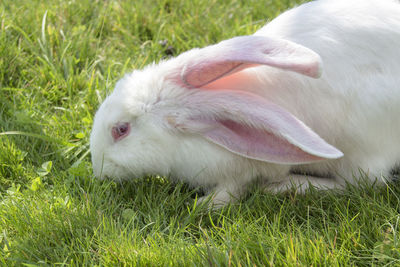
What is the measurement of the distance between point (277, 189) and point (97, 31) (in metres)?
2.70

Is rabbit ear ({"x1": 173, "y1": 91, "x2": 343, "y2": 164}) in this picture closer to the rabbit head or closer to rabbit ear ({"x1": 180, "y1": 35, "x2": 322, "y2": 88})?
the rabbit head

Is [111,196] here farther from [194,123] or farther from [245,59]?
[245,59]

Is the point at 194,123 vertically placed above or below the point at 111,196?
above

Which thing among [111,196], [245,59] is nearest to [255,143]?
[245,59]

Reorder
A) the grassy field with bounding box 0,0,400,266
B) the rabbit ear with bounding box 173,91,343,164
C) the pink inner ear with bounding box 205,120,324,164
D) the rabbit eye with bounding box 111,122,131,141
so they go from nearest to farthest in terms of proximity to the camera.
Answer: the grassy field with bounding box 0,0,400,266
the rabbit ear with bounding box 173,91,343,164
the pink inner ear with bounding box 205,120,324,164
the rabbit eye with bounding box 111,122,131,141

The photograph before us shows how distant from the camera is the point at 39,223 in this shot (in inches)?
118

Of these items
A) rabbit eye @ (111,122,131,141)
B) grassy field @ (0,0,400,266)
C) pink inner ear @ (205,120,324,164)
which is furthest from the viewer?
rabbit eye @ (111,122,131,141)

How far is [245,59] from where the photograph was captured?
9.26 feet

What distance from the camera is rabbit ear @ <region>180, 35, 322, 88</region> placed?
2710mm

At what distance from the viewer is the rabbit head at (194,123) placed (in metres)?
2.96

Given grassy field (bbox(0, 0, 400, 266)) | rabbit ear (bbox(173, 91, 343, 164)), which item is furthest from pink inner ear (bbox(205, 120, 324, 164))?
grassy field (bbox(0, 0, 400, 266))

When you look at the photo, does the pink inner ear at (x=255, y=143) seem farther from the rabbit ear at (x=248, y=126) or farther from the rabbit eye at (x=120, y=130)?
the rabbit eye at (x=120, y=130)

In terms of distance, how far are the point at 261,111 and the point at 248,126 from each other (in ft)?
0.60

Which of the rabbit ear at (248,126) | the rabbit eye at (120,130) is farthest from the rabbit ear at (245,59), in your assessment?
the rabbit eye at (120,130)
